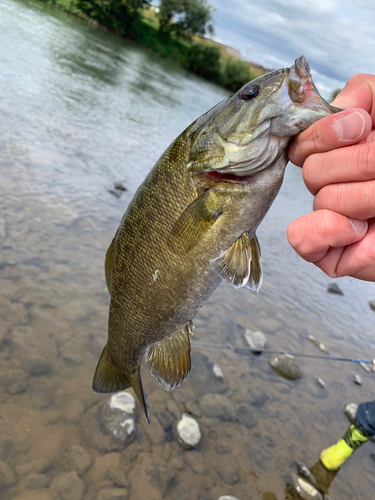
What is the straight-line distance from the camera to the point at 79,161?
331 inches

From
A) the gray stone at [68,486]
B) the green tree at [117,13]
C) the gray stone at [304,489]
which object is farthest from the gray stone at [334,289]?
the green tree at [117,13]

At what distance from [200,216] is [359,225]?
72 cm

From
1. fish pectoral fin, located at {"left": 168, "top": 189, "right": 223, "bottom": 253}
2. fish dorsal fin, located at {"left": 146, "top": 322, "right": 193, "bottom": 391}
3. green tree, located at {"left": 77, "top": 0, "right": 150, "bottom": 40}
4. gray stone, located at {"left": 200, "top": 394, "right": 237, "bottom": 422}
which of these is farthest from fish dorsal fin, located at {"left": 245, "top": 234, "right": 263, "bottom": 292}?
green tree, located at {"left": 77, "top": 0, "right": 150, "bottom": 40}

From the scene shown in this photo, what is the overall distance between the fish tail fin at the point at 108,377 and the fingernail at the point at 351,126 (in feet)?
6.24

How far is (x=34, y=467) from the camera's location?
10.1 feet

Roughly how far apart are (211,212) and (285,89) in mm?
637

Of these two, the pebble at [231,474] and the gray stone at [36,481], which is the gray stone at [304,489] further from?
the gray stone at [36,481]

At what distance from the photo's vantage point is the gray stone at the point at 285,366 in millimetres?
5230

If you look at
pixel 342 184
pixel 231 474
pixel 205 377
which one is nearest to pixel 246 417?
pixel 205 377

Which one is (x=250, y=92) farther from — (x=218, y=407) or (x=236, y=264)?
(x=218, y=407)

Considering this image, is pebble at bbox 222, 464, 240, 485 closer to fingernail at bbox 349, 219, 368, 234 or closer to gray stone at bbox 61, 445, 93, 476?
gray stone at bbox 61, 445, 93, 476

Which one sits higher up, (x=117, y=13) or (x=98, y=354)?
(x=117, y=13)

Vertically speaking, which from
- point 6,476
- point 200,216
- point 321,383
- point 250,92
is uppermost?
point 250,92

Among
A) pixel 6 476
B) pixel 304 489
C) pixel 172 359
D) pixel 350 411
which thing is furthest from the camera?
pixel 350 411
